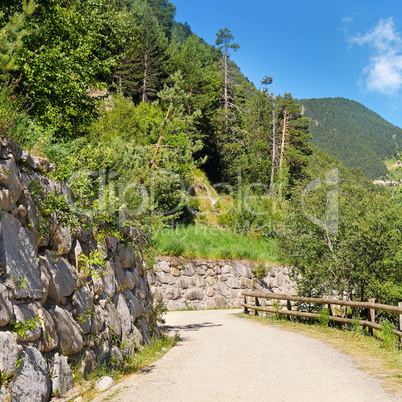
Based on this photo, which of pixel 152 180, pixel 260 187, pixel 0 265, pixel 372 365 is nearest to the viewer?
pixel 0 265

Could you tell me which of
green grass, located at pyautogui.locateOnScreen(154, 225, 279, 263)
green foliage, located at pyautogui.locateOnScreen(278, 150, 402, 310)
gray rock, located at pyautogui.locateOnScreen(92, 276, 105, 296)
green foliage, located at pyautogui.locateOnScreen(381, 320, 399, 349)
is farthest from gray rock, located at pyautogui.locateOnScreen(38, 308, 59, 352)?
green grass, located at pyautogui.locateOnScreen(154, 225, 279, 263)

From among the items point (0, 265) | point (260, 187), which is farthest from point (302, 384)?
point (260, 187)

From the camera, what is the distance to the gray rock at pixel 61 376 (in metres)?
→ 4.84

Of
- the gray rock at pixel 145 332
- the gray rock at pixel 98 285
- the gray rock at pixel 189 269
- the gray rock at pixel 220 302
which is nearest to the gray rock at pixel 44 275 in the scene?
the gray rock at pixel 98 285

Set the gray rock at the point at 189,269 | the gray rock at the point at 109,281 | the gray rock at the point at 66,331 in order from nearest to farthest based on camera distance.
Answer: the gray rock at the point at 66,331 < the gray rock at the point at 109,281 < the gray rock at the point at 189,269

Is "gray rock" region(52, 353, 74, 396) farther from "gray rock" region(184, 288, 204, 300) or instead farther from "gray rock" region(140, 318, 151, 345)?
"gray rock" region(184, 288, 204, 300)

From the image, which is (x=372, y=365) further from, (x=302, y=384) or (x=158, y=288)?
(x=158, y=288)

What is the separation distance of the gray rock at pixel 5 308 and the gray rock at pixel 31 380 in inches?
17.3

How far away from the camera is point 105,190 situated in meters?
7.12

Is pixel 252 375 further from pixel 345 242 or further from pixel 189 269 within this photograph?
pixel 189 269

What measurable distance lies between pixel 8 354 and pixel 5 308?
0.45 metres

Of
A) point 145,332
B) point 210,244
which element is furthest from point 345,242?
point 210,244

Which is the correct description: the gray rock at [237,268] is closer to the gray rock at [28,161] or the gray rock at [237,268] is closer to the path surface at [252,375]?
the path surface at [252,375]

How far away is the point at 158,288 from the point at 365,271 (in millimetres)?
11623
